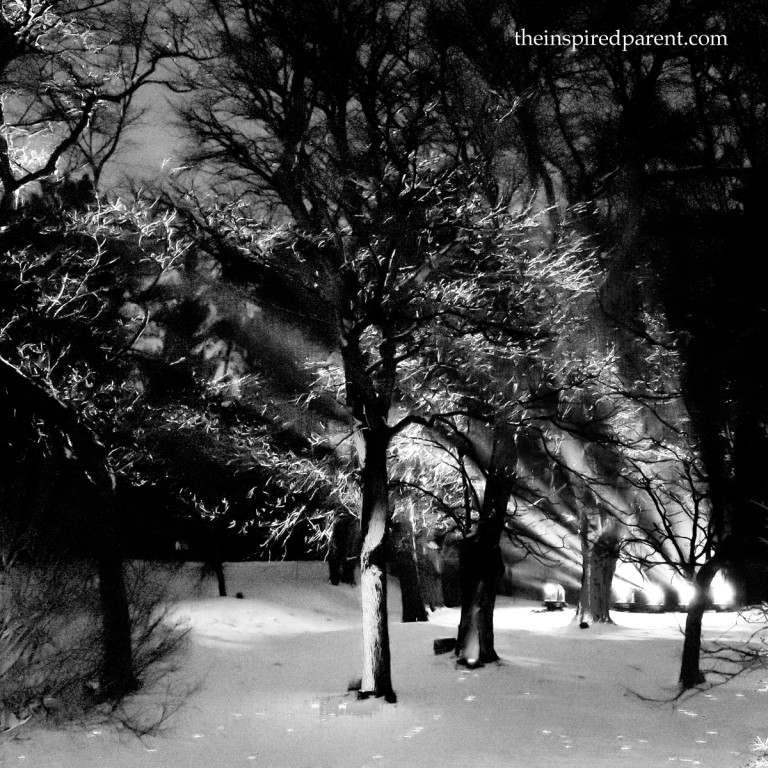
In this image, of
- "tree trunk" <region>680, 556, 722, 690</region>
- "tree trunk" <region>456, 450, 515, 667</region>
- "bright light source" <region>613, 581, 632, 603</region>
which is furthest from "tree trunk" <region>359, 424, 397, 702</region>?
"bright light source" <region>613, 581, 632, 603</region>

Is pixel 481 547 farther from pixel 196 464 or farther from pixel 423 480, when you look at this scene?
pixel 196 464

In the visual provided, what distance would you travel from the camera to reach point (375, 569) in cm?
1285

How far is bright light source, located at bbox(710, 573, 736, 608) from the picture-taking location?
2695cm

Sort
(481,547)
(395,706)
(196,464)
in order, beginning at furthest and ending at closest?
(196,464) < (481,547) < (395,706)

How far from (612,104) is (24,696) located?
50.0 ft

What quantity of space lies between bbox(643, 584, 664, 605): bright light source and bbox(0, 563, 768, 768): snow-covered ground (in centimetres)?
794

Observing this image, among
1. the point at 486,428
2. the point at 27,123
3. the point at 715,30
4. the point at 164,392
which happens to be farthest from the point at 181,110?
the point at 715,30

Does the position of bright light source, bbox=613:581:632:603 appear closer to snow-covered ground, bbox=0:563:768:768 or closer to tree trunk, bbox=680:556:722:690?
snow-covered ground, bbox=0:563:768:768

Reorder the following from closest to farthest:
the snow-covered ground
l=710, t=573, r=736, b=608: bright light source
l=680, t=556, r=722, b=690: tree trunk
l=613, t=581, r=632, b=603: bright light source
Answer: the snow-covered ground, l=680, t=556, r=722, b=690: tree trunk, l=710, t=573, r=736, b=608: bright light source, l=613, t=581, r=632, b=603: bright light source

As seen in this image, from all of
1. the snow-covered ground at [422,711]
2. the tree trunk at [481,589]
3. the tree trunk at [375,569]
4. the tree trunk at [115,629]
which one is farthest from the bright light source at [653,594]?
the tree trunk at [115,629]

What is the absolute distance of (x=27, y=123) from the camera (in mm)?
12555

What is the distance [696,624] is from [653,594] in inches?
606

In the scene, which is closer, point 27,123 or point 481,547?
point 27,123

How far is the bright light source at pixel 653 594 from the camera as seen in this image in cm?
2844
